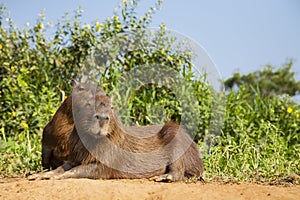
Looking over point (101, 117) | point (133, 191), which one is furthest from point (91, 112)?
point (133, 191)

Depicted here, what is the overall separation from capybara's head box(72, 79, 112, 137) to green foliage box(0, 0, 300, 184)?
2116mm

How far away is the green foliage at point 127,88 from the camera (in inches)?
304

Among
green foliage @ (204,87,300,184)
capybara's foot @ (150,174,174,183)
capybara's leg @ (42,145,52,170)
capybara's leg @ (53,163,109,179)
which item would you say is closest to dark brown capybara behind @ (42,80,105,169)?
capybara's leg @ (42,145,52,170)

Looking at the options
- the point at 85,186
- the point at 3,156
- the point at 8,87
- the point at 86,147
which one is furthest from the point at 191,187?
the point at 8,87

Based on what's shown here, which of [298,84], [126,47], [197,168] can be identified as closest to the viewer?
[197,168]

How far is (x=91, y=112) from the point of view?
16.4 ft

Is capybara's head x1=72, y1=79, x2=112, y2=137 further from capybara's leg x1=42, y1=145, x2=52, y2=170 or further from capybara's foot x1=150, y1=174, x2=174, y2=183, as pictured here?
capybara's foot x1=150, y1=174, x2=174, y2=183

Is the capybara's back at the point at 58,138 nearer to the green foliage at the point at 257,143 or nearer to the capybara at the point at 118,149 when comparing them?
the capybara at the point at 118,149

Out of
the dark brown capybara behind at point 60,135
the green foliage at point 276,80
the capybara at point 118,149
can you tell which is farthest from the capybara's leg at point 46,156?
the green foliage at point 276,80

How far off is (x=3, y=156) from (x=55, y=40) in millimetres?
2804

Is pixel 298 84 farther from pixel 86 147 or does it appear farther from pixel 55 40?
pixel 86 147

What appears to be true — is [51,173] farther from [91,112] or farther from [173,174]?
[173,174]

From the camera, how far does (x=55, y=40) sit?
8.59 metres

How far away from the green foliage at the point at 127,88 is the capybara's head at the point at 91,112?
6.94 ft
